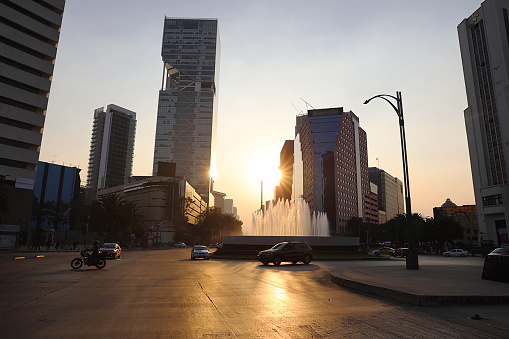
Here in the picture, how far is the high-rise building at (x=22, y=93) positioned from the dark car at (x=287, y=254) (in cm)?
5268

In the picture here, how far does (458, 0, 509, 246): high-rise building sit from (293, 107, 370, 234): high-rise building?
8122 cm

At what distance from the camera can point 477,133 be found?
70.0m

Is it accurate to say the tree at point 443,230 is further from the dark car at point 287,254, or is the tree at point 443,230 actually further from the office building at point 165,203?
the office building at point 165,203

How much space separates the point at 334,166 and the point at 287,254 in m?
133

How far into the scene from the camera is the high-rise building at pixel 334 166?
152m

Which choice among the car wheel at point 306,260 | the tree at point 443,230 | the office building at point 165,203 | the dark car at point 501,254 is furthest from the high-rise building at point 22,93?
the tree at point 443,230

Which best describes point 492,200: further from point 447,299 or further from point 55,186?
point 55,186

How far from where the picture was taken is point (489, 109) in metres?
68.5

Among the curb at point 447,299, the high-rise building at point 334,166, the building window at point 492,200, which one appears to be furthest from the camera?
the high-rise building at point 334,166

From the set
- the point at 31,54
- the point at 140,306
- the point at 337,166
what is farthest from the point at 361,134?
the point at 140,306

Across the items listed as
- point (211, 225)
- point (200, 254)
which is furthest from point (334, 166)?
point (200, 254)

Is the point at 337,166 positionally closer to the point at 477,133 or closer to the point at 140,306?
the point at 477,133

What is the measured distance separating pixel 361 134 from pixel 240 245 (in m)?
167

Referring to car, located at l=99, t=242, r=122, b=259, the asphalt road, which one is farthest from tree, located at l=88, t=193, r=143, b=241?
the asphalt road
